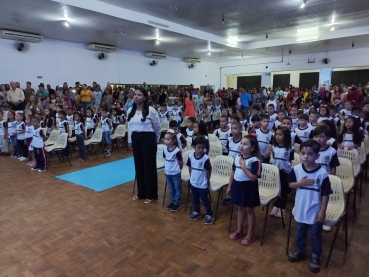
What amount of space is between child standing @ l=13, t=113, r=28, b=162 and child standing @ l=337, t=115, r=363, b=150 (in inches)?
256

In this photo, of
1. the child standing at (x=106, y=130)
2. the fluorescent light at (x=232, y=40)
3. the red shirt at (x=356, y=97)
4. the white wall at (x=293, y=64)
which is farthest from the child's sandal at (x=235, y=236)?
the white wall at (x=293, y=64)

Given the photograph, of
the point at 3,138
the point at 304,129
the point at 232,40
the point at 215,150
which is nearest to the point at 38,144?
the point at 3,138

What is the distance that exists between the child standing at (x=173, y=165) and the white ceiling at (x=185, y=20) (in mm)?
4769

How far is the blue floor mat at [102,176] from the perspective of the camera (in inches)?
174

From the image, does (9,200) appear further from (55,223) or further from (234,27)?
(234,27)

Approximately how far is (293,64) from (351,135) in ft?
41.3

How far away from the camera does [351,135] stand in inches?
148

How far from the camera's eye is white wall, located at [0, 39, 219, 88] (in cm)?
913

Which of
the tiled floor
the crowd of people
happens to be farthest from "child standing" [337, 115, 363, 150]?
the tiled floor

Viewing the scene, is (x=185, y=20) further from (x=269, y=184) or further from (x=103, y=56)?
(x=269, y=184)

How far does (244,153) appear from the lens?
97.7 inches

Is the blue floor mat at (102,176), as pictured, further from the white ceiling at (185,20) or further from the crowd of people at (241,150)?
the white ceiling at (185,20)

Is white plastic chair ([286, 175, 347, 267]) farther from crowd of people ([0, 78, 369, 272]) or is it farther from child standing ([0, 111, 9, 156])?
child standing ([0, 111, 9, 156])

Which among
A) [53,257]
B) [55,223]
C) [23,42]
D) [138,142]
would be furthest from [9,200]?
[23,42]
